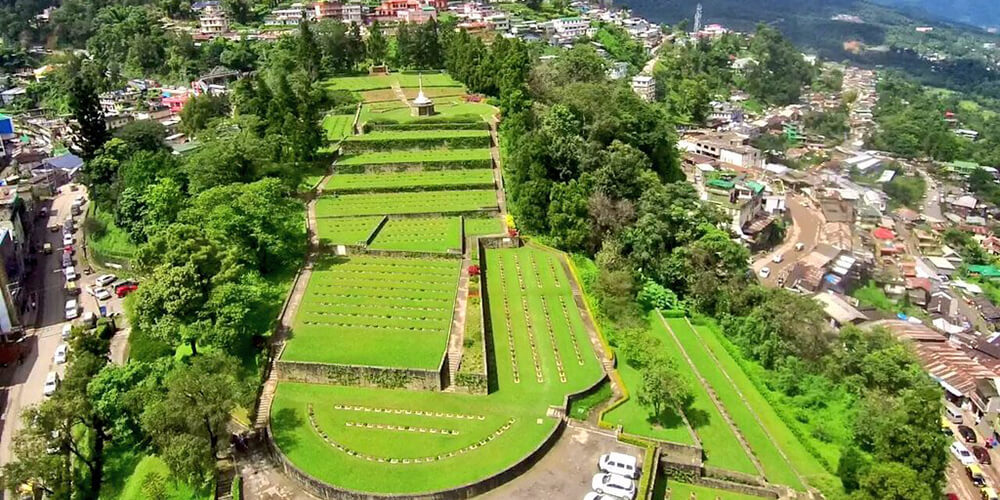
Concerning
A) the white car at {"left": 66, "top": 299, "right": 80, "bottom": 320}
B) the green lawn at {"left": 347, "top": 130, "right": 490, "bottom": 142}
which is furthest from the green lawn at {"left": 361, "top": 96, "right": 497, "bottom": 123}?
the white car at {"left": 66, "top": 299, "right": 80, "bottom": 320}

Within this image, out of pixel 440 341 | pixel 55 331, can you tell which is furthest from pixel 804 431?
pixel 55 331

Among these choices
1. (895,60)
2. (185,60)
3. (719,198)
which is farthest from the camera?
(895,60)

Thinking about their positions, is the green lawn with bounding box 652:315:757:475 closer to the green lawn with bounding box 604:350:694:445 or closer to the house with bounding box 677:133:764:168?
the green lawn with bounding box 604:350:694:445

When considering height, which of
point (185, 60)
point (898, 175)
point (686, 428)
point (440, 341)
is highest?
point (185, 60)

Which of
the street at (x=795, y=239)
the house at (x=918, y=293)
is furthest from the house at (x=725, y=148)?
the house at (x=918, y=293)

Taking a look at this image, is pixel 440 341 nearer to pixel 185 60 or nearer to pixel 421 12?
pixel 185 60

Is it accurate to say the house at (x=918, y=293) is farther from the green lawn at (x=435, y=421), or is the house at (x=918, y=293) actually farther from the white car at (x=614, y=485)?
the white car at (x=614, y=485)
